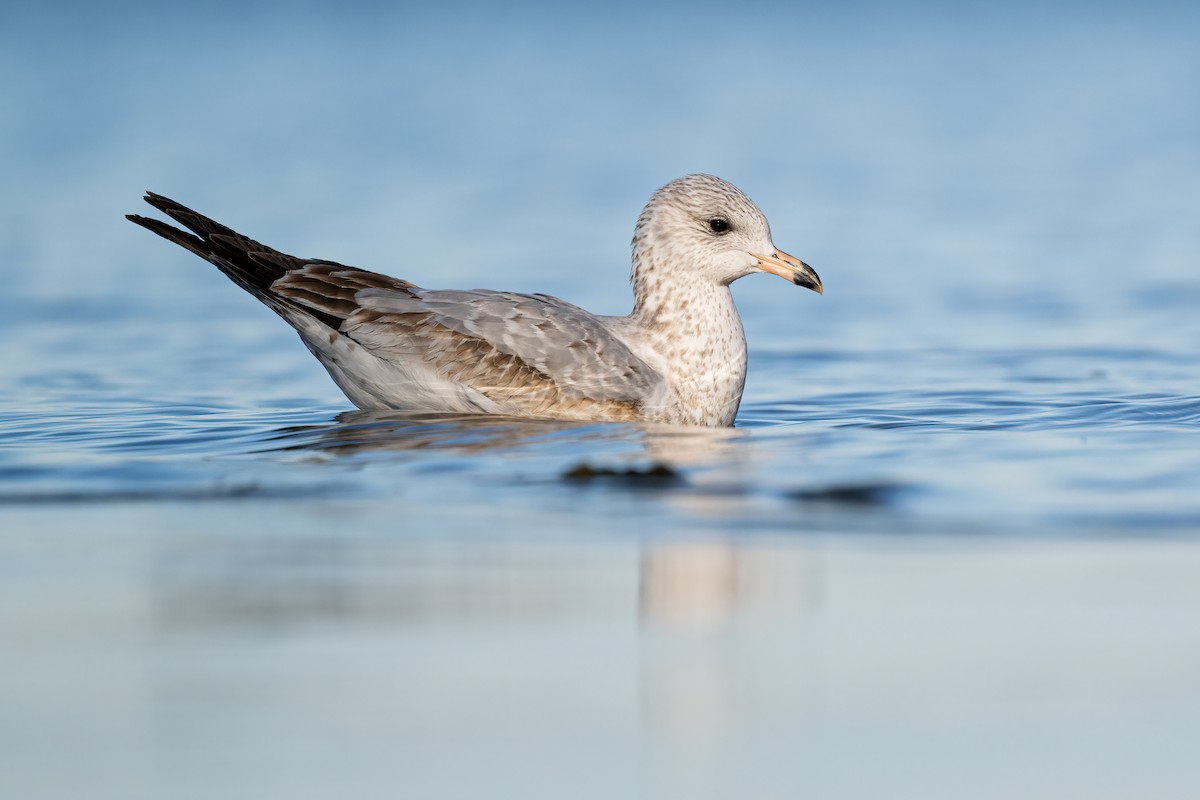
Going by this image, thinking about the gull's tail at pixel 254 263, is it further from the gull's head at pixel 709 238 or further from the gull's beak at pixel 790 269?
the gull's beak at pixel 790 269

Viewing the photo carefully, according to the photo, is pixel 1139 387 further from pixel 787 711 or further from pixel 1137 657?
pixel 787 711

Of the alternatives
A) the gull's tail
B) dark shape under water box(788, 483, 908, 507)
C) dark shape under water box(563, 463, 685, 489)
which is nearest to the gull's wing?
the gull's tail

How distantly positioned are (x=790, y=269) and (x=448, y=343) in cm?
166

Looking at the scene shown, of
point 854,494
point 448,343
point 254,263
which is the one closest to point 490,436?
point 448,343

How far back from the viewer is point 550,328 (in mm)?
8031

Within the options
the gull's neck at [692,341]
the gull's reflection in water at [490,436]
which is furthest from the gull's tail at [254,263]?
the gull's neck at [692,341]

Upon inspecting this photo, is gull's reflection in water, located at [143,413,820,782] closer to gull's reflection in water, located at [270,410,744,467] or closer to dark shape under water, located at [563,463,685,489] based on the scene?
dark shape under water, located at [563,463,685,489]

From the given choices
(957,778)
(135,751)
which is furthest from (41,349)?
(957,778)

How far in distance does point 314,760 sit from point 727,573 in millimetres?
1732

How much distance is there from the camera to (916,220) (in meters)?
16.5

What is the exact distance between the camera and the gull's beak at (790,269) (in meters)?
8.34

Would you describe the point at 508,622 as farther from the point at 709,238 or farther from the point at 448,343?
the point at 709,238

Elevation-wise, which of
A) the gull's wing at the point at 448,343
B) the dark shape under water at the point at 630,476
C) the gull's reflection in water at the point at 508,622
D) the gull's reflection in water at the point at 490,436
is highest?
the gull's wing at the point at 448,343

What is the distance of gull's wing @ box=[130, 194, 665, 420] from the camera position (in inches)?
314
